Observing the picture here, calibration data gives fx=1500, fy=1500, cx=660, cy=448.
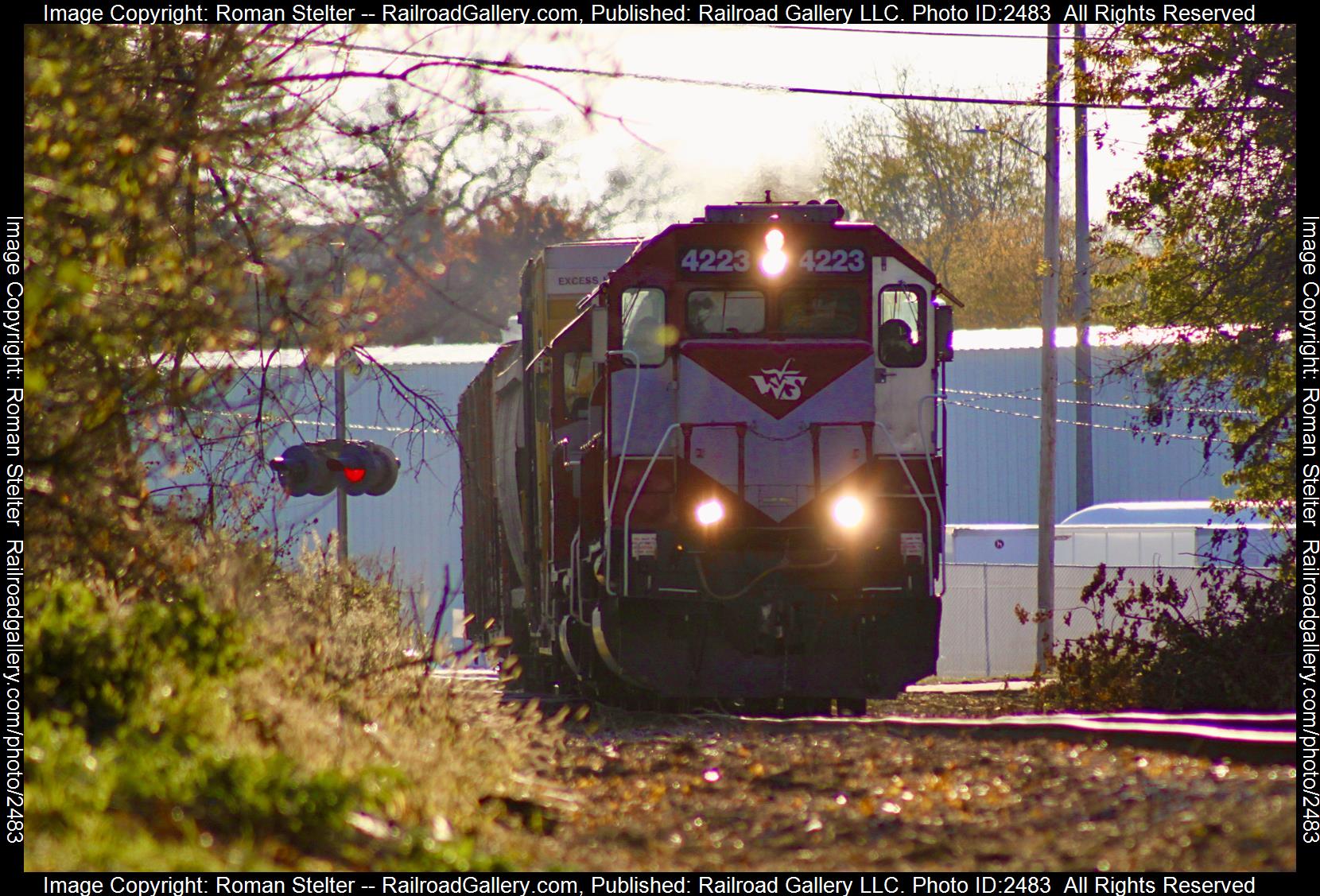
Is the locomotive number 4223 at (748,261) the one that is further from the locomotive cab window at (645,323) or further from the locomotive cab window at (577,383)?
the locomotive cab window at (577,383)

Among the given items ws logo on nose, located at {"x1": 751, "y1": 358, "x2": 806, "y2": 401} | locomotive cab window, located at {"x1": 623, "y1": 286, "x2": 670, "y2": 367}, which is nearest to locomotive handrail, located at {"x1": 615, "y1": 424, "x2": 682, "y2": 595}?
locomotive cab window, located at {"x1": 623, "y1": 286, "x2": 670, "y2": 367}

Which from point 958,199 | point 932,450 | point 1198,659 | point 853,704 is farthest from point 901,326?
point 958,199

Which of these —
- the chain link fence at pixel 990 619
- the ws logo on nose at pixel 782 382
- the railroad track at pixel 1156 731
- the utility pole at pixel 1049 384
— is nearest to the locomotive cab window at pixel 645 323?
the ws logo on nose at pixel 782 382

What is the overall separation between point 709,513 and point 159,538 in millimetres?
4469

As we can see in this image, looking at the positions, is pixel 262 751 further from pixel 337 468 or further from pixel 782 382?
pixel 337 468

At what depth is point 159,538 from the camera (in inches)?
354

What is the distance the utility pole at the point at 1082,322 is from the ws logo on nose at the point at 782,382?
28.7 feet

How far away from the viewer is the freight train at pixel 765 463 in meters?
11.8

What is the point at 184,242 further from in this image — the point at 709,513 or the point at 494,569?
the point at 494,569

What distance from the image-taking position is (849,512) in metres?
12.0

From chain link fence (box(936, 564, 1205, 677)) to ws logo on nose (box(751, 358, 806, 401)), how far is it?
17261 millimetres

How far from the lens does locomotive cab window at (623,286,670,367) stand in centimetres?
1216
